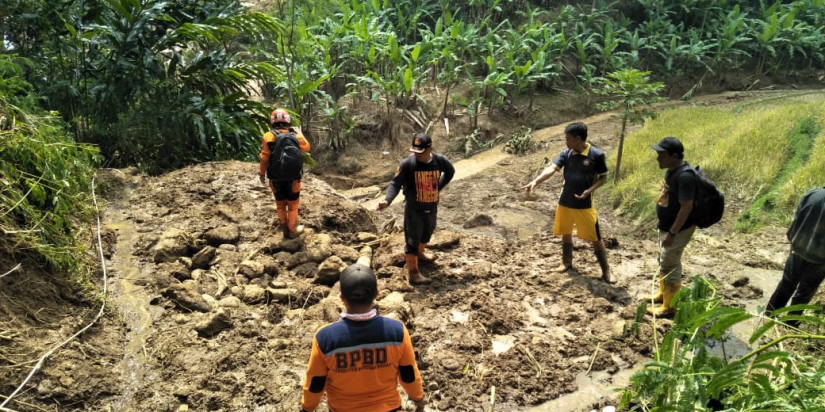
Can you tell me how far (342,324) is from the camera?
2.50 m

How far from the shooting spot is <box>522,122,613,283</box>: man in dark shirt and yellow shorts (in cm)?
513

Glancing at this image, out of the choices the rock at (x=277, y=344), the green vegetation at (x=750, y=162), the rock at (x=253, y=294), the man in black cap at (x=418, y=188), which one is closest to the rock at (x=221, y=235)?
the rock at (x=253, y=294)

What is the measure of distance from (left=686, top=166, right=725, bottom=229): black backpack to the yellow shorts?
1047mm

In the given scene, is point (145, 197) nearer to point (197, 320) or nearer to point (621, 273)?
point (197, 320)

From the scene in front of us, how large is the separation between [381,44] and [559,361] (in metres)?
12.2

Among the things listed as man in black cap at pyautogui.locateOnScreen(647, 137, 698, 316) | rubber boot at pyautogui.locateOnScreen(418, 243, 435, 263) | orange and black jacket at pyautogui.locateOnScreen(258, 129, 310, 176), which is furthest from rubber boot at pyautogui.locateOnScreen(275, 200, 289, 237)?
man in black cap at pyautogui.locateOnScreen(647, 137, 698, 316)

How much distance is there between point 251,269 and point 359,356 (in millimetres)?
3120

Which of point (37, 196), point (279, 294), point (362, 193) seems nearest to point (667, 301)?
point (279, 294)

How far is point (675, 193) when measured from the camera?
14.6ft

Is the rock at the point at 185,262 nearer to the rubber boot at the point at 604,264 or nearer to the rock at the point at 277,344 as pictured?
the rock at the point at 277,344

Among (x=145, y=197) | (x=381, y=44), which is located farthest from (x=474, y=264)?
(x=381, y=44)

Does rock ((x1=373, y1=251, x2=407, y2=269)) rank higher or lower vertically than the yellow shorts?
lower

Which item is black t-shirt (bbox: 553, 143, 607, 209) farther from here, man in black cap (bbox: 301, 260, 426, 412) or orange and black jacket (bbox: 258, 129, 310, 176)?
man in black cap (bbox: 301, 260, 426, 412)

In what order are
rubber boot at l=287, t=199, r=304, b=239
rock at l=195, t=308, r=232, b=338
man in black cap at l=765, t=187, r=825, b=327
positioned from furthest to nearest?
rubber boot at l=287, t=199, r=304, b=239
rock at l=195, t=308, r=232, b=338
man in black cap at l=765, t=187, r=825, b=327
